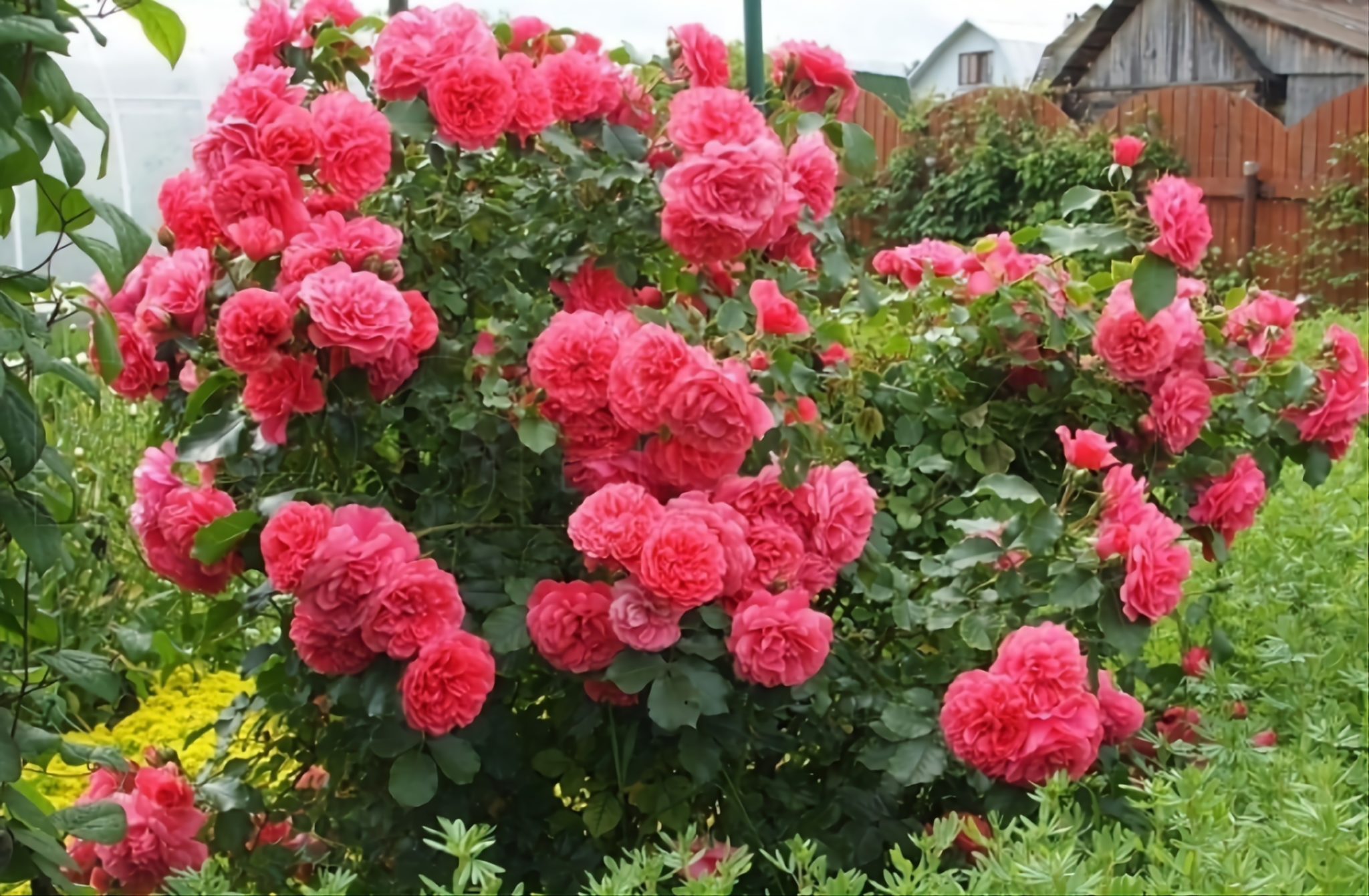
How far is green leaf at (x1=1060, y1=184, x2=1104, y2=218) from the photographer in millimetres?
1584

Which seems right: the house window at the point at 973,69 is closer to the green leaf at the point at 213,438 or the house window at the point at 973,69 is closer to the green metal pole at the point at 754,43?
the green metal pole at the point at 754,43

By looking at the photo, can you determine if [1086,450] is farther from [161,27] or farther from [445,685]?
[161,27]

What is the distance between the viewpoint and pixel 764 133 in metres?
1.47

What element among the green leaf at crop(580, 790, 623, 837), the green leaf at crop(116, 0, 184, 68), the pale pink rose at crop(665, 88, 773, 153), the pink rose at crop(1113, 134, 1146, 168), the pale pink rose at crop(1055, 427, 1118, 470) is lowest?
the green leaf at crop(580, 790, 623, 837)

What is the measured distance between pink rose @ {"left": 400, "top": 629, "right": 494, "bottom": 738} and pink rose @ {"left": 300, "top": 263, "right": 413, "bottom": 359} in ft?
0.92

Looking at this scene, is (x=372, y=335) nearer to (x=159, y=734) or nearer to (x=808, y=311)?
(x=808, y=311)

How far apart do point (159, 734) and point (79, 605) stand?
1.58 feet

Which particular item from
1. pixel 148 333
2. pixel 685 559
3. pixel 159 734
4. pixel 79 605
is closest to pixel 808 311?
pixel 685 559

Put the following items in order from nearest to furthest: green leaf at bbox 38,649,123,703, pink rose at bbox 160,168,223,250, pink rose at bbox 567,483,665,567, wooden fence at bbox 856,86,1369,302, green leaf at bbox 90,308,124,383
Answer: green leaf at bbox 90,308,124,383
green leaf at bbox 38,649,123,703
pink rose at bbox 567,483,665,567
pink rose at bbox 160,168,223,250
wooden fence at bbox 856,86,1369,302

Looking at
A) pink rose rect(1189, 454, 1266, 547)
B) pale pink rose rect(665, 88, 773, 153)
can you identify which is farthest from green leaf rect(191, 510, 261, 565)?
pink rose rect(1189, 454, 1266, 547)

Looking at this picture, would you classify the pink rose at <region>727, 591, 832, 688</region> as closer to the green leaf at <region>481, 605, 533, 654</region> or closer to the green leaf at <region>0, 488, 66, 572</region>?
the green leaf at <region>481, 605, 533, 654</region>

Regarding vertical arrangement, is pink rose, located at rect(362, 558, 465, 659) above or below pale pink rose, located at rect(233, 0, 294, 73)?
below

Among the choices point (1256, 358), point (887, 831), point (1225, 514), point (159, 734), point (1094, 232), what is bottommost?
point (159, 734)

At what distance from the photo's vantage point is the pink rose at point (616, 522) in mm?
1232
